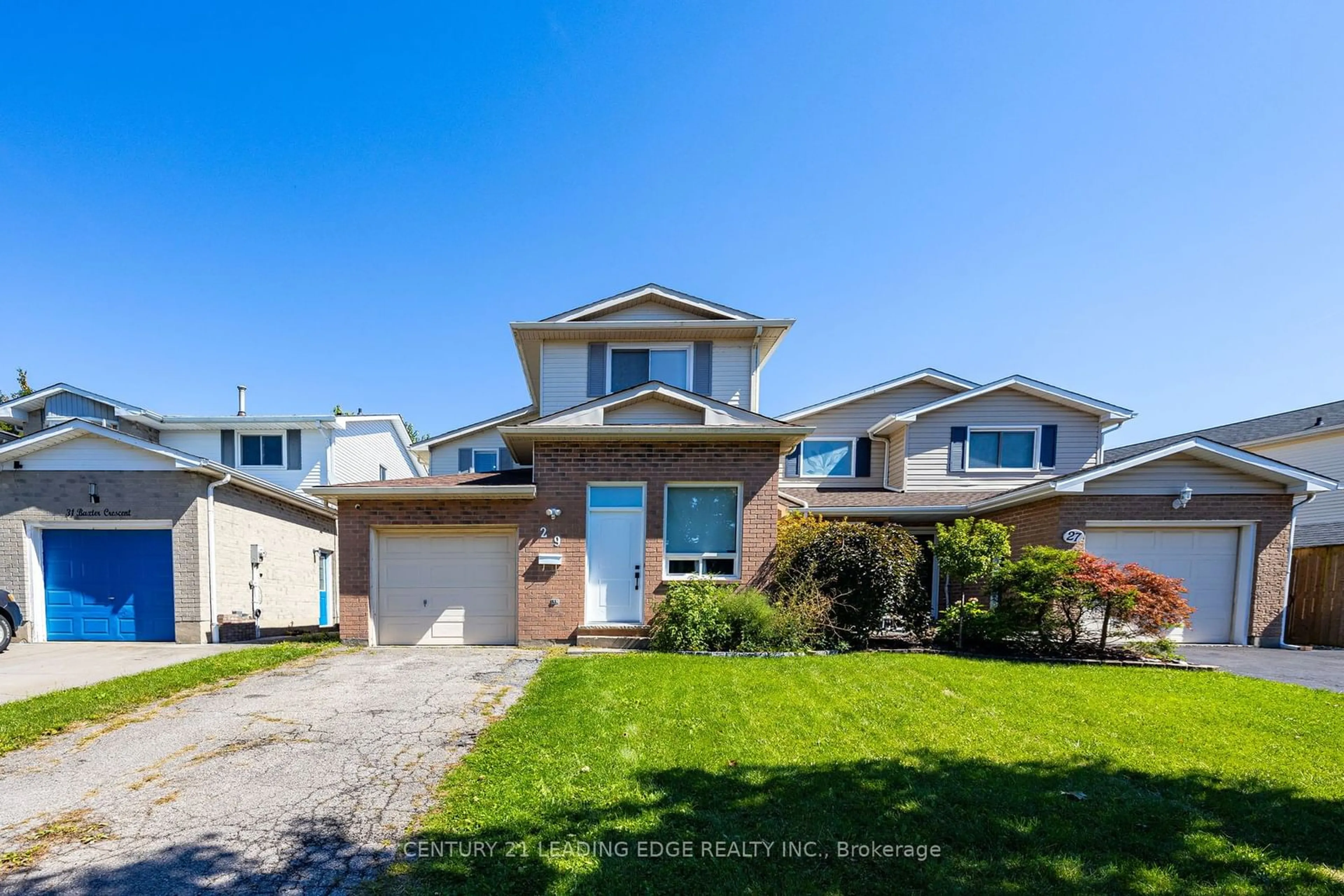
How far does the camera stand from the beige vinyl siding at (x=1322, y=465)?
1401 cm

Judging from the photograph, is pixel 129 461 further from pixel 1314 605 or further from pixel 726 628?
pixel 1314 605

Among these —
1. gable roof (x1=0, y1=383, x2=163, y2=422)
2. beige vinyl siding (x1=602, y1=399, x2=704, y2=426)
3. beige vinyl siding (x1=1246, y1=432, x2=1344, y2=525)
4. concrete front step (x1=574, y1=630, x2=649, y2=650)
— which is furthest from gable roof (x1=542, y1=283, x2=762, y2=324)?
beige vinyl siding (x1=1246, y1=432, x2=1344, y2=525)

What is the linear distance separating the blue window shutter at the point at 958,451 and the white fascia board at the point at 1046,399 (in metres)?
0.80

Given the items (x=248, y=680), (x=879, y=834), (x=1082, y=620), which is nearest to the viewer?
(x=879, y=834)

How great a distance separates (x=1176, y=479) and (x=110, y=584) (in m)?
20.3

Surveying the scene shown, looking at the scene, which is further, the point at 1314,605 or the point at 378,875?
the point at 1314,605

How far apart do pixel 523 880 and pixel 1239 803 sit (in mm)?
4494

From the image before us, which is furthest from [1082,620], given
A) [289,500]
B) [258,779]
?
[289,500]

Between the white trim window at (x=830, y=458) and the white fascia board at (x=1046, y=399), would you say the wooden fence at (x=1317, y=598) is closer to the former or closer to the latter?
the white fascia board at (x=1046, y=399)

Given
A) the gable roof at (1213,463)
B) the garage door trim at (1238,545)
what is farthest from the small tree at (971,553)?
the garage door trim at (1238,545)

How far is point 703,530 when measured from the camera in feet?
29.5

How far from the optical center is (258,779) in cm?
367

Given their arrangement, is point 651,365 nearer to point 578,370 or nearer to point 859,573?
point 578,370

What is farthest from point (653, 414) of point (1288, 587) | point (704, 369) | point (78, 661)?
point (1288, 587)
